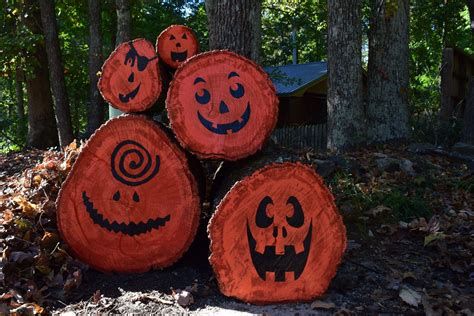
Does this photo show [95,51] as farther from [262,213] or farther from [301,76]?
[262,213]

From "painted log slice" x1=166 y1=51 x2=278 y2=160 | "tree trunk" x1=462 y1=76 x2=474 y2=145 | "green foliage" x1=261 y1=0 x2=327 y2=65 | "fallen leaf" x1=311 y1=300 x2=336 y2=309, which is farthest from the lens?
"green foliage" x1=261 y1=0 x2=327 y2=65

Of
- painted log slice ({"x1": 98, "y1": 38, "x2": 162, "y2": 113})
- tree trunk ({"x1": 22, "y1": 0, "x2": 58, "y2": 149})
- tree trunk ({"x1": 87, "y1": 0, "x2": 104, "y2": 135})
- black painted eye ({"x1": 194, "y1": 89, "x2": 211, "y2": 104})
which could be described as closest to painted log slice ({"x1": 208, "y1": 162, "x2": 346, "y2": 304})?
black painted eye ({"x1": 194, "y1": 89, "x2": 211, "y2": 104})

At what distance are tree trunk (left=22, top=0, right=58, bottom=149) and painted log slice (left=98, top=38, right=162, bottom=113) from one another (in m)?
9.79

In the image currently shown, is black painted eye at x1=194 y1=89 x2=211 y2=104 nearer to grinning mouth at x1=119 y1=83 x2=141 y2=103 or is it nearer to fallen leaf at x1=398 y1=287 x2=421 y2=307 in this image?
grinning mouth at x1=119 y1=83 x2=141 y2=103

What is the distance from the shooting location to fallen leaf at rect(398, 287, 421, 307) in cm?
276

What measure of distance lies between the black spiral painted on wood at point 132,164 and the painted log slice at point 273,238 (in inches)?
23.4

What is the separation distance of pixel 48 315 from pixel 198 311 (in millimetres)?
816

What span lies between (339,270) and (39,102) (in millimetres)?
11031

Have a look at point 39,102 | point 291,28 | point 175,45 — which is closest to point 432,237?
point 175,45

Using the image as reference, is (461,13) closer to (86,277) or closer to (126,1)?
(126,1)

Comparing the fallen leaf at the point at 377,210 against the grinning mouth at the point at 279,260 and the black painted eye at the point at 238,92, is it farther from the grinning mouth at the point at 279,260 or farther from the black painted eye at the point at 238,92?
the black painted eye at the point at 238,92

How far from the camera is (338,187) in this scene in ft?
14.8

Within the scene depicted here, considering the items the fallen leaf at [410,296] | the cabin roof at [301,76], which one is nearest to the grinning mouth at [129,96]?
the fallen leaf at [410,296]

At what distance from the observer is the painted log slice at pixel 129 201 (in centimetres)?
307
